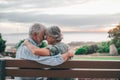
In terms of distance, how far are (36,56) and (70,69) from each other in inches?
20.8

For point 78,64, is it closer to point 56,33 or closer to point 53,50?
point 53,50

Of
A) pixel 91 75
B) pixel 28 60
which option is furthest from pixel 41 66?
pixel 91 75

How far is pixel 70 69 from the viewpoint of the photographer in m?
6.19

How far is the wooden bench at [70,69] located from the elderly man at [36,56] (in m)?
0.09

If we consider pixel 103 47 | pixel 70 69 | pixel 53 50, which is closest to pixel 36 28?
pixel 53 50

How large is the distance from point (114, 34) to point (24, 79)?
75.0 feet

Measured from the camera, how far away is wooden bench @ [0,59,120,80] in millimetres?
6098

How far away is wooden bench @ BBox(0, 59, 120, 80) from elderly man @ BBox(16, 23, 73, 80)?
0.09 meters

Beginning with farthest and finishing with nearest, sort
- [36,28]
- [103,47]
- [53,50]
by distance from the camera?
[103,47] < [36,28] < [53,50]

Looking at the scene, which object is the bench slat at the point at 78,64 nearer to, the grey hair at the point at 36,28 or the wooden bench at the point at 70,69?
the wooden bench at the point at 70,69

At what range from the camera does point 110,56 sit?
24.5 metres

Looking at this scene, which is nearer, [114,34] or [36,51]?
[36,51]

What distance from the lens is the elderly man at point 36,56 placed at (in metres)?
6.02

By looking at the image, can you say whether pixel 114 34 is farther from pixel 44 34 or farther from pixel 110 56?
pixel 44 34
